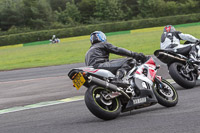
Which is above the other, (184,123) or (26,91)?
(184,123)

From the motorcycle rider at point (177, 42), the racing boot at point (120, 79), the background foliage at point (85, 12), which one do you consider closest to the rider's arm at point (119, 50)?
the racing boot at point (120, 79)

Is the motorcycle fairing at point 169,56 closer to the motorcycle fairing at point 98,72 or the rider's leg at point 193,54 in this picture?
the rider's leg at point 193,54

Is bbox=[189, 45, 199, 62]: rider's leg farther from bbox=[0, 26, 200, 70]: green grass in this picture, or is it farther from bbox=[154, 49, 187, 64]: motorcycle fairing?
bbox=[0, 26, 200, 70]: green grass

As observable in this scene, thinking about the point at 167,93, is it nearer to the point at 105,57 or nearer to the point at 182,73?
the point at 105,57

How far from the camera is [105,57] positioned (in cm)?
732

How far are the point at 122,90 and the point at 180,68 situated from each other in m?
3.42

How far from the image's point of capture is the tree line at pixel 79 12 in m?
90.9

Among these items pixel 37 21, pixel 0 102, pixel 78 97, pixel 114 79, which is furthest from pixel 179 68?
pixel 37 21

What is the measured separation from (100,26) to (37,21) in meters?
30.9

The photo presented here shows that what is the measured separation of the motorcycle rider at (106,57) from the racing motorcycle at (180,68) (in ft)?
7.84

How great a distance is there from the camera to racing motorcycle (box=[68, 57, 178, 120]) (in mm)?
6449

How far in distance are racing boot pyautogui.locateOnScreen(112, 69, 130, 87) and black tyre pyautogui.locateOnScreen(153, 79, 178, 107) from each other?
0.69 metres

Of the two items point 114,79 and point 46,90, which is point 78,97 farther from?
point 114,79

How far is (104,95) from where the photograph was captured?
6.61 metres
